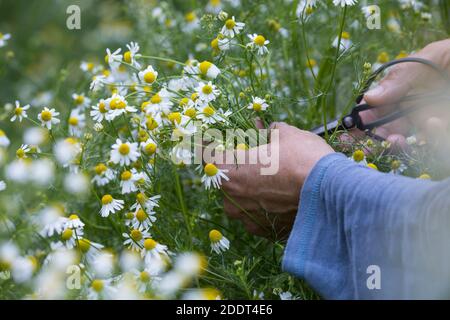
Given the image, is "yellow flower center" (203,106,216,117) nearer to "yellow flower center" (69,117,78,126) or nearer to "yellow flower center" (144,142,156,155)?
"yellow flower center" (144,142,156,155)

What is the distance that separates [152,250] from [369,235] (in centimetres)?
34

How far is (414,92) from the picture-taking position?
3.98 feet

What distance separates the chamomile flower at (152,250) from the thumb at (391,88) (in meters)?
0.43

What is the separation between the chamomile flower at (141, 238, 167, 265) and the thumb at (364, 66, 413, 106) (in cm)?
43

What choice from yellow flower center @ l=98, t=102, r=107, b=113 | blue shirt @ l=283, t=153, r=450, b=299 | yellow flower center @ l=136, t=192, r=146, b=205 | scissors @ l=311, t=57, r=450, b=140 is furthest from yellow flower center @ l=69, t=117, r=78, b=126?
blue shirt @ l=283, t=153, r=450, b=299

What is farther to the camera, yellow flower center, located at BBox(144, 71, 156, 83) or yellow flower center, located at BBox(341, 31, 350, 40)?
yellow flower center, located at BBox(341, 31, 350, 40)

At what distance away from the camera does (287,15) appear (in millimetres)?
1428

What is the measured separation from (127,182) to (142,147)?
9 centimetres

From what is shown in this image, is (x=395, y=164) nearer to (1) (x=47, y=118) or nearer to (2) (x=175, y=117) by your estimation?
(2) (x=175, y=117)

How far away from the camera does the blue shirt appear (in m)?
0.75

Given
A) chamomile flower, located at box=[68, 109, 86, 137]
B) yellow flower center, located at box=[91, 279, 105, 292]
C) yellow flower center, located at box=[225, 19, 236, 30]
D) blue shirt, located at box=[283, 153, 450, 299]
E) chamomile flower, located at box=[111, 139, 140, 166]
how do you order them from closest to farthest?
1. blue shirt, located at box=[283, 153, 450, 299]
2. yellow flower center, located at box=[91, 279, 105, 292]
3. chamomile flower, located at box=[111, 139, 140, 166]
4. yellow flower center, located at box=[225, 19, 236, 30]
5. chamomile flower, located at box=[68, 109, 86, 137]

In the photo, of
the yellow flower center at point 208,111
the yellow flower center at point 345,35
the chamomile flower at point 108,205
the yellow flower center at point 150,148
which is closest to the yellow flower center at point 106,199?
the chamomile flower at point 108,205

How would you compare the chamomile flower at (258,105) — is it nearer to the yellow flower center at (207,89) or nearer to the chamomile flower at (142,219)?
the yellow flower center at (207,89)

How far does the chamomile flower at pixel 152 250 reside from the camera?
3.21 ft
